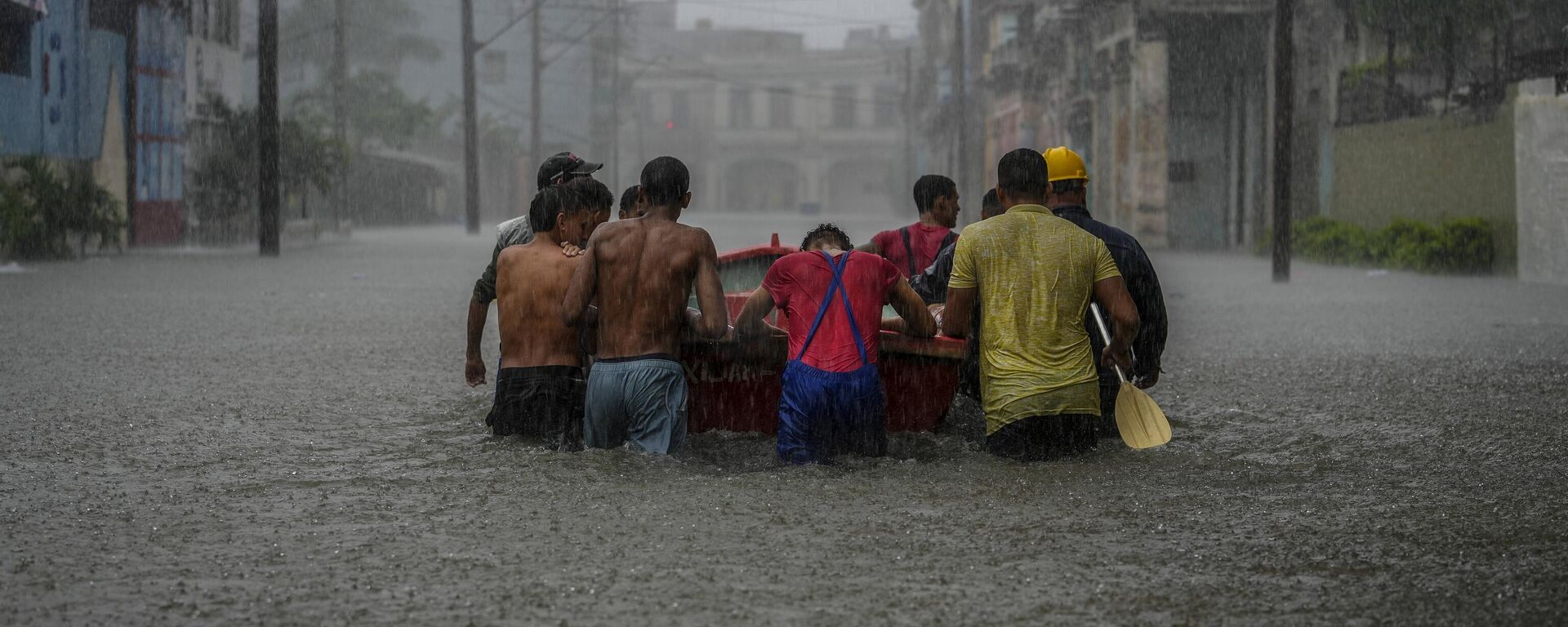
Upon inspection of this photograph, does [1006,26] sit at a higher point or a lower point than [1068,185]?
higher

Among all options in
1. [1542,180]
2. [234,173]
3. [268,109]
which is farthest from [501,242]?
[234,173]

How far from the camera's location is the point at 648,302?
5.86 metres

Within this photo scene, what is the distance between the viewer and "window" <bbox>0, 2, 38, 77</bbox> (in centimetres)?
2109

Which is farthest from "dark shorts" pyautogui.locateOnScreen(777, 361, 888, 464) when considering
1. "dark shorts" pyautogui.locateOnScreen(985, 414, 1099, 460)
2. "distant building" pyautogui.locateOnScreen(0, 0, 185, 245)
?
"distant building" pyautogui.locateOnScreen(0, 0, 185, 245)

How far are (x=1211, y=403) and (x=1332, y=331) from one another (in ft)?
14.1

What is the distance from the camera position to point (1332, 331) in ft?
39.0

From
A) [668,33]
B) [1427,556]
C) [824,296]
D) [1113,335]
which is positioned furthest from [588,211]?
[668,33]

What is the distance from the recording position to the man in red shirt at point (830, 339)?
5824 millimetres

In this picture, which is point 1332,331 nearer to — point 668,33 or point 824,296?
point 824,296

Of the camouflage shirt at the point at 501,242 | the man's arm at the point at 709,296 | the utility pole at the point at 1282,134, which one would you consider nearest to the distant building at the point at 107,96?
the utility pole at the point at 1282,134

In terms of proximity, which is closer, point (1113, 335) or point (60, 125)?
point (1113, 335)

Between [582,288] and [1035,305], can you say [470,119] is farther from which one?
[1035,305]

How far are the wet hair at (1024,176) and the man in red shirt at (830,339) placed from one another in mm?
538

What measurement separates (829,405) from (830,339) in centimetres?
23
